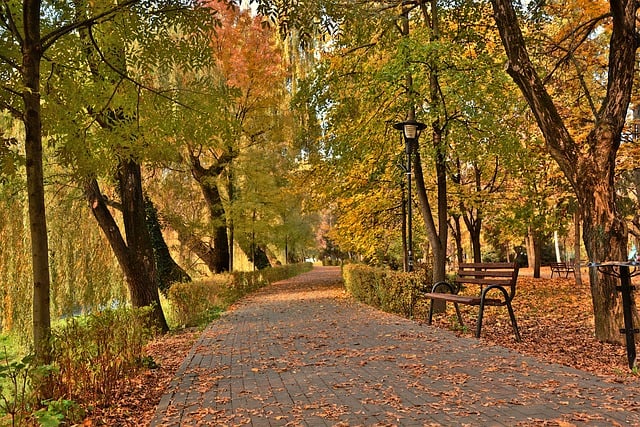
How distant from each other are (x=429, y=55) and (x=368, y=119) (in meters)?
3.63

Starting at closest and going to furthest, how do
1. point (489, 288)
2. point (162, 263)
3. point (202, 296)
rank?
1. point (489, 288)
2. point (202, 296)
3. point (162, 263)

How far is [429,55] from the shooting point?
994cm

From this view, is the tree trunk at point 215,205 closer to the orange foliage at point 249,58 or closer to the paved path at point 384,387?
the orange foliage at point 249,58

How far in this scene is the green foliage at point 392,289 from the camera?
10.4m

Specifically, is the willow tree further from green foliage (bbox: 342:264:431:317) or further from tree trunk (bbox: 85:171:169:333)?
tree trunk (bbox: 85:171:169:333)

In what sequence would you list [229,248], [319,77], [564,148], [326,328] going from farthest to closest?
[229,248] → [319,77] → [326,328] → [564,148]

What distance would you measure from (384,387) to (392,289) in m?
6.33

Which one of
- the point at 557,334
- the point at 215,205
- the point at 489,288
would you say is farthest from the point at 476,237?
the point at 489,288

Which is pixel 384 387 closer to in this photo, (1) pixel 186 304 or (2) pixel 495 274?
(2) pixel 495 274

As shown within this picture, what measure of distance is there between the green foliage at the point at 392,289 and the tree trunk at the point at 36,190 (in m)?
7.21

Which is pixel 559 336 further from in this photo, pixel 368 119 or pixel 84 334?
pixel 368 119

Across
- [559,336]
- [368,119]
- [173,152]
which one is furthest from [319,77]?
[559,336]

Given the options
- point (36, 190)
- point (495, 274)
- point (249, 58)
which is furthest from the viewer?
→ point (249, 58)

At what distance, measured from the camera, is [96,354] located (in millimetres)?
5094
